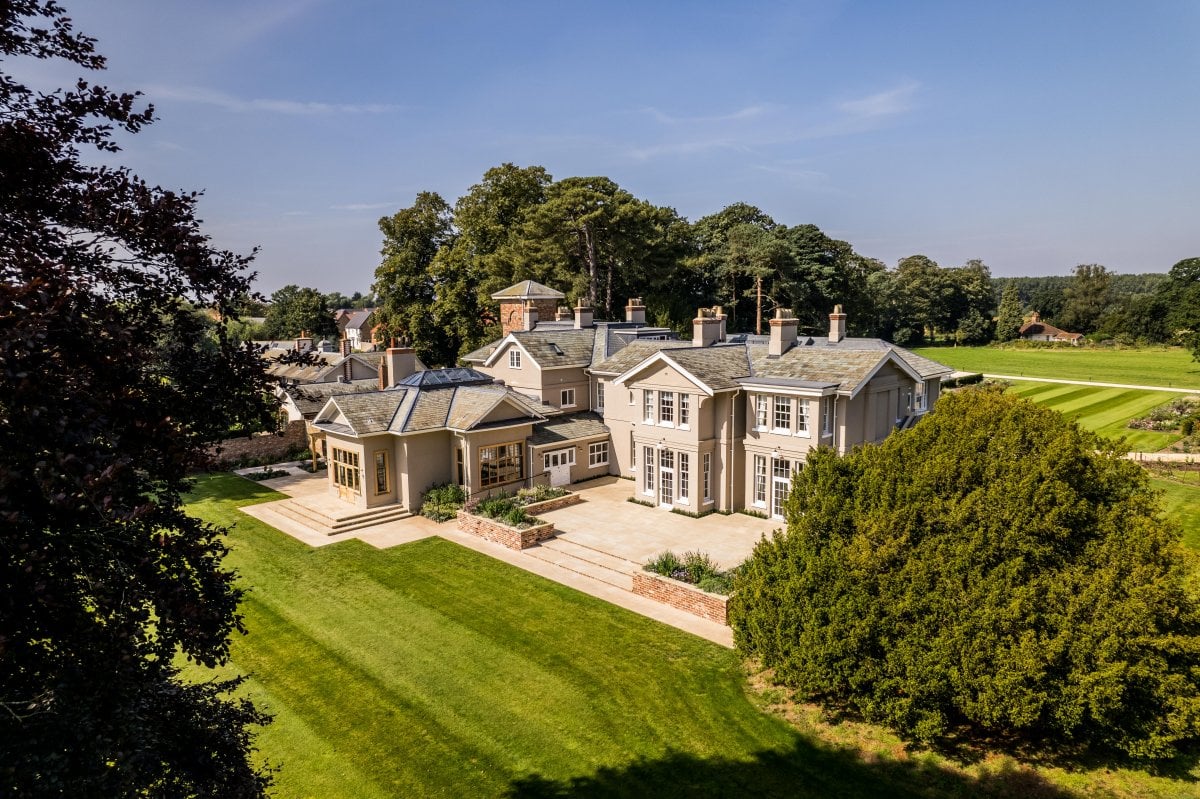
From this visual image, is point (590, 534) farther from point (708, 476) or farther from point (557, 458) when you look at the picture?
Result: point (557, 458)

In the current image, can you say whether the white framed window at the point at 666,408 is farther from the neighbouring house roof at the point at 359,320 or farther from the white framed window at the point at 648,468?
the neighbouring house roof at the point at 359,320

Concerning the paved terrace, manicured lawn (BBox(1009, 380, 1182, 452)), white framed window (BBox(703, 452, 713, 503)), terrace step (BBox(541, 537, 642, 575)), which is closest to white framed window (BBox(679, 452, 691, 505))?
white framed window (BBox(703, 452, 713, 503))

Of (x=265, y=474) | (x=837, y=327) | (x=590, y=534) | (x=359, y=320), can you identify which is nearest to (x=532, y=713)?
(x=590, y=534)

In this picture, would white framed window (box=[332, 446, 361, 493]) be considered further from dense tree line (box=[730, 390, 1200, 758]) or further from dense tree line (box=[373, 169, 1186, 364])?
dense tree line (box=[373, 169, 1186, 364])

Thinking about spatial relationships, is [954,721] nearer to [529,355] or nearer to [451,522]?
[451,522]

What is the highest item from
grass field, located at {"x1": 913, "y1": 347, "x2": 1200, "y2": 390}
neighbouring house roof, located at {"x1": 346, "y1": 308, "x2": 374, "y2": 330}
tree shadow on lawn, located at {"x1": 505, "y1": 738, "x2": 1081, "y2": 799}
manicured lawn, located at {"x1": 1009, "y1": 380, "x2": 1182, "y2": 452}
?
neighbouring house roof, located at {"x1": 346, "y1": 308, "x2": 374, "y2": 330}

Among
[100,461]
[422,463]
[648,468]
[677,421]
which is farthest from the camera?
[648,468]
